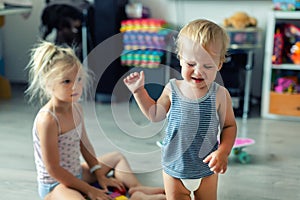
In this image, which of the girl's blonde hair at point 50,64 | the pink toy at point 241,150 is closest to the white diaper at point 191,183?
the girl's blonde hair at point 50,64

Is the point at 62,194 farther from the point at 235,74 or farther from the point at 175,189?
the point at 235,74

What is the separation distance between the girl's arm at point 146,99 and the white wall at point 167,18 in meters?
1.65

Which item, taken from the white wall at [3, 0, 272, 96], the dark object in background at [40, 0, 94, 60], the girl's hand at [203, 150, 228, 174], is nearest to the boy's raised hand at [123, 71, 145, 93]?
the girl's hand at [203, 150, 228, 174]

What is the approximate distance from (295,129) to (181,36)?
1.35 meters

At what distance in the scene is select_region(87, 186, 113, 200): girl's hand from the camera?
4.63 feet

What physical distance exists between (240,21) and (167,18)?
0.55 m

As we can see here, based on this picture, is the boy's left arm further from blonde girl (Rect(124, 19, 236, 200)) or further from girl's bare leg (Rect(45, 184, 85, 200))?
girl's bare leg (Rect(45, 184, 85, 200))

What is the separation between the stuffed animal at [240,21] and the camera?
2396 mm

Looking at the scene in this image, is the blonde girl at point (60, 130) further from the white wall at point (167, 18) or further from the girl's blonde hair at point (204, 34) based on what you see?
the white wall at point (167, 18)

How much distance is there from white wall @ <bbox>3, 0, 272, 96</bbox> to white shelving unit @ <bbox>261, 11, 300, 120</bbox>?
27 centimetres

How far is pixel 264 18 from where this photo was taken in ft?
8.63

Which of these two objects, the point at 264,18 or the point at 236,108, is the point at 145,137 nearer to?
the point at 236,108

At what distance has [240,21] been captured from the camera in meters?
2.40

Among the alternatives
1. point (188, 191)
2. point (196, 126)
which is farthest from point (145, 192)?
point (196, 126)
